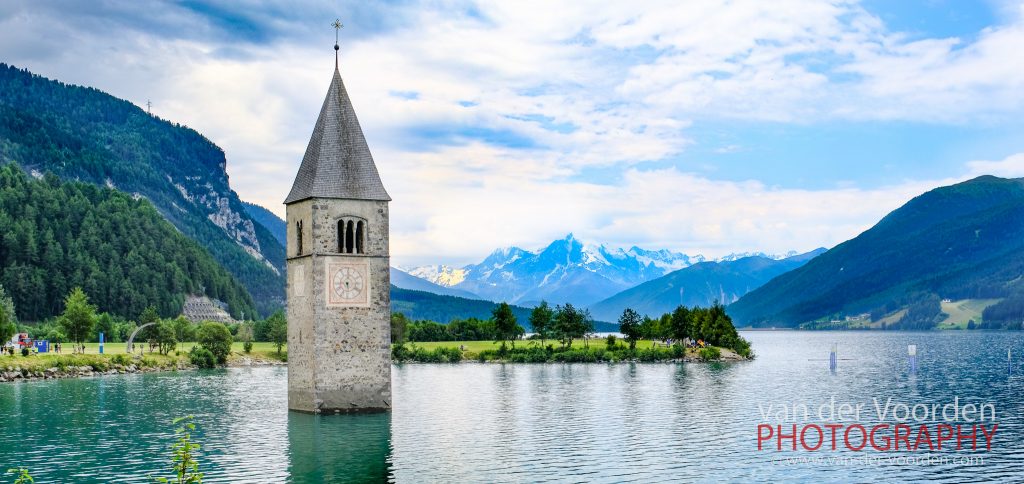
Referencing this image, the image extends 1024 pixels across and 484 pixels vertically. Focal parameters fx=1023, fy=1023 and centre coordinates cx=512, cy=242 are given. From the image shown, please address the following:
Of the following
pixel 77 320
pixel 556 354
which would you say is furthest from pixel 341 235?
pixel 556 354

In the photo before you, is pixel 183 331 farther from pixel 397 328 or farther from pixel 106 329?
pixel 397 328

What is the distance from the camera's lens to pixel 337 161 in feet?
209

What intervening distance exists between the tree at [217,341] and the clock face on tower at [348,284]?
296 feet

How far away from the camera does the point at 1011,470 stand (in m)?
45.3

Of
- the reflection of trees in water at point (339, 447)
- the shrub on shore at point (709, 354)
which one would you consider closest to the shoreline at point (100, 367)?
the reflection of trees in water at point (339, 447)

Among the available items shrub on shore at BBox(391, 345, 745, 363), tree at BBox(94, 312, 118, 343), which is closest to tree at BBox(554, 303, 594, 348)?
shrub on shore at BBox(391, 345, 745, 363)

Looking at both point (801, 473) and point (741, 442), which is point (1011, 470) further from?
point (741, 442)

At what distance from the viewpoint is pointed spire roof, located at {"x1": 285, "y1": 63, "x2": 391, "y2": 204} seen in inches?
2478

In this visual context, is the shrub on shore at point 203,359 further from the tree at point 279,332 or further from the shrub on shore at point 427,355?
the shrub on shore at point 427,355

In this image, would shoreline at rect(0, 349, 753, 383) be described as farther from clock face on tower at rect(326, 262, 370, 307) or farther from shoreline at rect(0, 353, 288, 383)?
clock face on tower at rect(326, 262, 370, 307)

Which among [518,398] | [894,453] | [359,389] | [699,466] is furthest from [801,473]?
[518,398]

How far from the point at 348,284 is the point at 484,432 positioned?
39.8ft

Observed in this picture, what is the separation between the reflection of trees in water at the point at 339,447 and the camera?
4468 cm

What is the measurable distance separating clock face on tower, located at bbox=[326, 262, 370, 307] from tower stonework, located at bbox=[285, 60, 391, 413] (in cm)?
6
